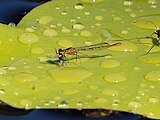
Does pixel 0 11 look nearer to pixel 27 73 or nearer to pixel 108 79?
pixel 27 73

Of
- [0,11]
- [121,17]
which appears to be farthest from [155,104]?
[0,11]

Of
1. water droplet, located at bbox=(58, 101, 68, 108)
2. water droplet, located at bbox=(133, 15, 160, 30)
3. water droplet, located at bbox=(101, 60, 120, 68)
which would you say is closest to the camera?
water droplet, located at bbox=(58, 101, 68, 108)

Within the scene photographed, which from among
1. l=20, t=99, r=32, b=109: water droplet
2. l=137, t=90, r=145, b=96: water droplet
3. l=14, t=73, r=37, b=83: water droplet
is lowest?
l=20, t=99, r=32, b=109: water droplet

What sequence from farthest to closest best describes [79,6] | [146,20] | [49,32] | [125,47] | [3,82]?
[79,6] → [146,20] → [49,32] → [125,47] → [3,82]

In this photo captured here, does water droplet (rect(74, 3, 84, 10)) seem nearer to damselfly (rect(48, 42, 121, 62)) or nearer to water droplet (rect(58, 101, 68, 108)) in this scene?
damselfly (rect(48, 42, 121, 62))

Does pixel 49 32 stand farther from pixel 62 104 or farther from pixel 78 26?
pixel 62 104

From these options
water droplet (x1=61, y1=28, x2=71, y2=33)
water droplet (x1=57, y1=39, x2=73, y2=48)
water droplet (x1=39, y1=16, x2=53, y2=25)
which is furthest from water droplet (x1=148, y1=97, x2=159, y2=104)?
water droplet (x1=39, y1=16, x2=53, y2=25)

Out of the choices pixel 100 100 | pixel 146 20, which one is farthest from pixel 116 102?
pixel 146 20
